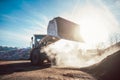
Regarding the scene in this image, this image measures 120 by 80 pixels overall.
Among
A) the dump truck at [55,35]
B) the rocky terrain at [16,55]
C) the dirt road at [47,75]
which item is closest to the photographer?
the dirt road at [47,75]

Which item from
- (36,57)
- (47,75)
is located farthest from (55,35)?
(47,75)

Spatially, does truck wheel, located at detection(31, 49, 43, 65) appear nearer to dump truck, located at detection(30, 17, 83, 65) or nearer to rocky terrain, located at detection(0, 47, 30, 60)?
dump truck, located at detection(30, 17, 83, 65)

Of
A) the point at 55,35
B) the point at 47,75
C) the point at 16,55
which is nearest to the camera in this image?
the point at 47,75

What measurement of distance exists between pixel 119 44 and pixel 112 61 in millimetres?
4913

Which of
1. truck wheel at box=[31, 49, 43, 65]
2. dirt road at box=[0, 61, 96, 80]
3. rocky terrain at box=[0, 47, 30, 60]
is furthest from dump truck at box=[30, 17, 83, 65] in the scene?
rocky terrain at box=[0, 47, 30, 60]

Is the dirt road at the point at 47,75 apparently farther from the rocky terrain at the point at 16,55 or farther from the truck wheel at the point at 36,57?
the rocky terrain at the point at 16,55

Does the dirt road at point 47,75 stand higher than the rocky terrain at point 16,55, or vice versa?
the rocky terrain at point 16,55

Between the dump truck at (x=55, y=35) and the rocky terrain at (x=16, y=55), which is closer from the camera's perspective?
the dump truck at (x=55, y=35)

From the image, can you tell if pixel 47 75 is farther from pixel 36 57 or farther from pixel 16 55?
pixel 16 55

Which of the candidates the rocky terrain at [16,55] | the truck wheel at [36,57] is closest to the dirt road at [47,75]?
the truck wheel at [36,57]

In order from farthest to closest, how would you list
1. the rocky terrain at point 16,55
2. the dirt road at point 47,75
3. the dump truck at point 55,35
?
the rocky terrain at point 16,55, the dump truck at point 55,35, the dirt road at point 47,75

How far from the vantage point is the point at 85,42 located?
10406 millimetres

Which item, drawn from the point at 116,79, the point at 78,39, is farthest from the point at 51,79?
the point at 78,39

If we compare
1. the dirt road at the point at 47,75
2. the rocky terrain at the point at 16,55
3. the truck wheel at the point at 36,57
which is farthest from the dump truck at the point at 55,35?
the rocky terrain at the point at 16,55
